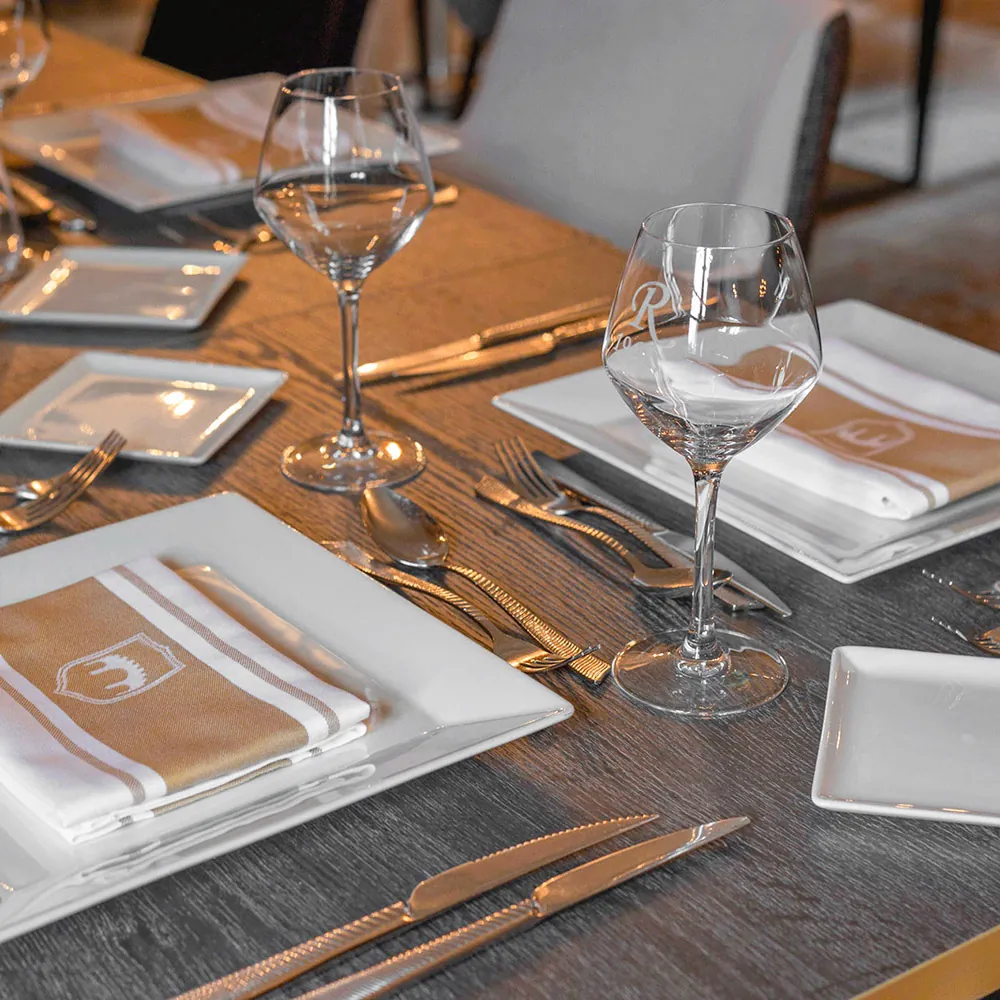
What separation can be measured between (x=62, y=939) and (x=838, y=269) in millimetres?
3459

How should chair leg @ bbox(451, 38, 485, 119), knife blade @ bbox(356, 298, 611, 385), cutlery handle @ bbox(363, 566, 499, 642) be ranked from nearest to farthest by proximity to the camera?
cutlery handle @ bbox(363, 566, 499, 642)
knife blade @ bbox(356, 298, 611, 385)
chair leg @ bbox(451, 38, 485, 119)

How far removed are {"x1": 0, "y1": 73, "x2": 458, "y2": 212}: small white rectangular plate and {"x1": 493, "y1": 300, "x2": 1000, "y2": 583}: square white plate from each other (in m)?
0.68

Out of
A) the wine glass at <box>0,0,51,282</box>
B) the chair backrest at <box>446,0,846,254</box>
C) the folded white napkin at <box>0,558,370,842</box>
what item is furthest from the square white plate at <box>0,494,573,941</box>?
the chair backrest at <box>446,0,846,254</box>

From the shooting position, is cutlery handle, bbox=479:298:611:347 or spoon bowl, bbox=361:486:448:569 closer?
spoon bowl, bbox=361:486:448:569

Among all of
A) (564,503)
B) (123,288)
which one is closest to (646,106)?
(123,288)

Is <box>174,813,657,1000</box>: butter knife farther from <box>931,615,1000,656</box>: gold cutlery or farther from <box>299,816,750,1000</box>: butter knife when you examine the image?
<box>931,615,1000,656</box>: gold cutlery

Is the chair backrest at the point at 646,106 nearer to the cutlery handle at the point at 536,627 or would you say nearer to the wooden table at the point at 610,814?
the wooden table at the point at 610,814

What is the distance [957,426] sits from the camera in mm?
926

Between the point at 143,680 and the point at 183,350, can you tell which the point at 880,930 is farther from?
the point at 183,350

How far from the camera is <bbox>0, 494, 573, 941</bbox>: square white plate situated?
A: 1.87 feet

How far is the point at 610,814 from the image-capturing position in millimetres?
629

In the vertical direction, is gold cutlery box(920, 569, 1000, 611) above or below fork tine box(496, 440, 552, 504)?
above

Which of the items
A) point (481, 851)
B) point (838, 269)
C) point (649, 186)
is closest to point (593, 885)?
point (481, 851)

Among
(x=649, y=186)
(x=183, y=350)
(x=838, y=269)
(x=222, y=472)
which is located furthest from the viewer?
(x=838, y=269)
